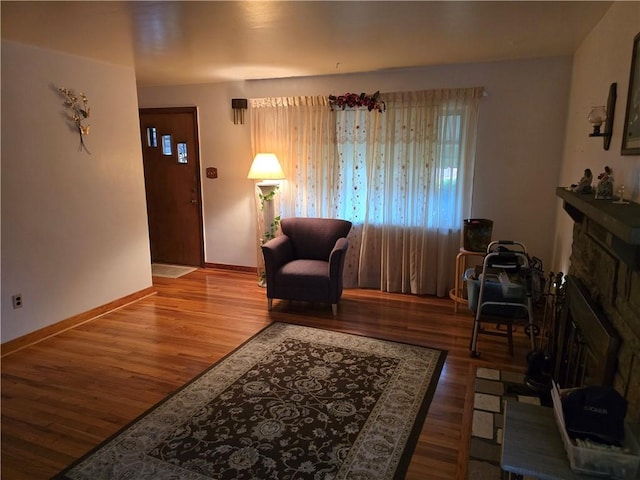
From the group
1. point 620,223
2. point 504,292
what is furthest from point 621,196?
point 504,292

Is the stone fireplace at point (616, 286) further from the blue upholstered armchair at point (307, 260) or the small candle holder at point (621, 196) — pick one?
the blue upholstered armchair at point (307, 260)

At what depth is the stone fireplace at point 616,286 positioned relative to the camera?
1439 mm

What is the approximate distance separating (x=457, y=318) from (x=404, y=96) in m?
2.29

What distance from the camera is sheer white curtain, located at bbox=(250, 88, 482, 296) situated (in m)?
4.28

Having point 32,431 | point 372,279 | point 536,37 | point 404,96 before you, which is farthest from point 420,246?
point 32,431

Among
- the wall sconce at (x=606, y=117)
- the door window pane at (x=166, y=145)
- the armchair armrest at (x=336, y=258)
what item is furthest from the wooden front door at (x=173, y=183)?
the wall sconce at (x=606, y=117)

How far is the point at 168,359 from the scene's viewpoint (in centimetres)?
316

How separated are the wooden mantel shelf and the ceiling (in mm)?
1316

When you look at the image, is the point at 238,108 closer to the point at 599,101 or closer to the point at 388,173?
the point at 388,173

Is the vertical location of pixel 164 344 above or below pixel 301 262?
below

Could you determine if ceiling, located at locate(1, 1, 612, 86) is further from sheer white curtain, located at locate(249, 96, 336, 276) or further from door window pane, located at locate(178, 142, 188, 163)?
door window pane, located at locate(178, 142, 188, 163)

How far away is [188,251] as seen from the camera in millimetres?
5809

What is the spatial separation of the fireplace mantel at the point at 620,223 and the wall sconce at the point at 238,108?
4.03 meters

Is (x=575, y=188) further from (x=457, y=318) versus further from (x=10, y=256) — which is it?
(x=10, y=256)
